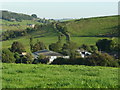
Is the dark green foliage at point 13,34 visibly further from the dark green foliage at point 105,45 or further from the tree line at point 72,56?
the dark green foliage at point 105,45

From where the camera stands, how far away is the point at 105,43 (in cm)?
11100

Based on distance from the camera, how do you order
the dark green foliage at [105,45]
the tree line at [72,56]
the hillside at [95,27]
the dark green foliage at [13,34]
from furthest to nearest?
the dark green foliage at [13,34], the hillside at [95,27], the dark green foliage at [105,45], the tree line at [72,56]

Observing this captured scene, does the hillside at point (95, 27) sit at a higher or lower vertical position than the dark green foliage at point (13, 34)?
higher

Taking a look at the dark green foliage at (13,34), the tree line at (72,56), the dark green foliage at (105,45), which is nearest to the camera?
the tree line at (72,56)

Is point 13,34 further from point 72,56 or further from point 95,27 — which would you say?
point 72,56

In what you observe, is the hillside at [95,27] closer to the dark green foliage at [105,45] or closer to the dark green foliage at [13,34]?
the dark green foliage at [13,34]

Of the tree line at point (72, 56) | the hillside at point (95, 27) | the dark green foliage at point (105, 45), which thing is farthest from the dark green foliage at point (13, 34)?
the dark green foliage at point (105, 45)

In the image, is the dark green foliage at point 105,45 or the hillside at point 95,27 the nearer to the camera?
the dark green foliage at point 105,45

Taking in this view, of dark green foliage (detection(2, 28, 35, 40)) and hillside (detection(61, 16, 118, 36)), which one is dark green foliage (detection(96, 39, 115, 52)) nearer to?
hillside (detection(61, 16, 118, 36))

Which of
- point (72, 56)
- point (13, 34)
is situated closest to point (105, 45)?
point (72, 56)

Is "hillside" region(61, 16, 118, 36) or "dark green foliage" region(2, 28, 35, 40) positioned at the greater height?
"hillside" region(61, 16, 118, 36)

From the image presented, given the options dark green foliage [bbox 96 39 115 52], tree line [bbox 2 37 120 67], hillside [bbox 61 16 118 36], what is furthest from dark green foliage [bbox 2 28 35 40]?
dark green foliage [bbox 96 39 115 52]

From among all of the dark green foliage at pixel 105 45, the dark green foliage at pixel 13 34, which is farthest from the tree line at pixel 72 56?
the dark green foliage at pixel 13 34

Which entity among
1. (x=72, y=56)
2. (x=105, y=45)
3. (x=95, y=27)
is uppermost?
(x=95, y=27)
